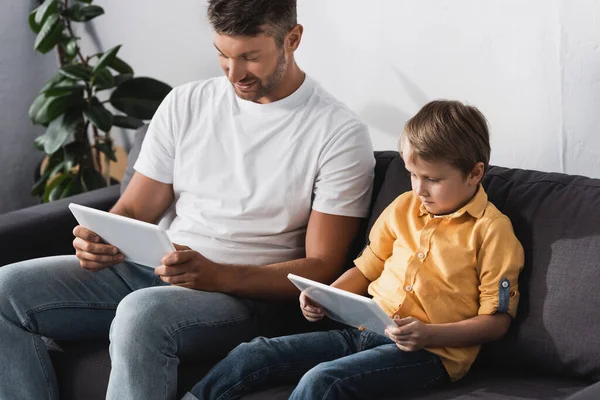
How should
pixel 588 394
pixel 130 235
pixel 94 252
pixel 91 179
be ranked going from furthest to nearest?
1. pixel 91 179
2. pixel 94 252
3. pixel 130 235
4. pixel 588 394

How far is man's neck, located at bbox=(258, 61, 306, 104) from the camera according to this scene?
2104 millimetres

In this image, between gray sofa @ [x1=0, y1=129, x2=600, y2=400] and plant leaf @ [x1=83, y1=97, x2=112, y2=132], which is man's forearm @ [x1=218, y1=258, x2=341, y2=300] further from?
plant leaf @ [x1=83, y1=97, x2=112, y2=132]

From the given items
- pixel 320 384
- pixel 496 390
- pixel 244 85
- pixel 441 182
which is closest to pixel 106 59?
pixel 244 85

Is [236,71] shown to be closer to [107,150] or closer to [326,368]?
[326,368]

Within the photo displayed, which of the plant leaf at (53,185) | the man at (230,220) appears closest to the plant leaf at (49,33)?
the plant leaf at (53,185)

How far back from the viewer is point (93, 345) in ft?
6.72

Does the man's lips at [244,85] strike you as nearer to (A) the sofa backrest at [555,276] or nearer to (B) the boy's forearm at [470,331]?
(A) the sofa backrest at [555,276]

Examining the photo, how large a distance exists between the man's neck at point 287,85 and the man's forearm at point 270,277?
0.38 m

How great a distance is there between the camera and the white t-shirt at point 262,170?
2.06 m

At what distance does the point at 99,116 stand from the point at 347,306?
5.01ft

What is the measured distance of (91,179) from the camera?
3.11m

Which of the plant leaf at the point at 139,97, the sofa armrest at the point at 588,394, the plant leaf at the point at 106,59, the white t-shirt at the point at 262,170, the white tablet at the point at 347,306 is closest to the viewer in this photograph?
the sofa armrest at the point at 588,394

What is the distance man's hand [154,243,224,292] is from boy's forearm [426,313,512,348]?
493mm

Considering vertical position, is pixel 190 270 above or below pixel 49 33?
below
